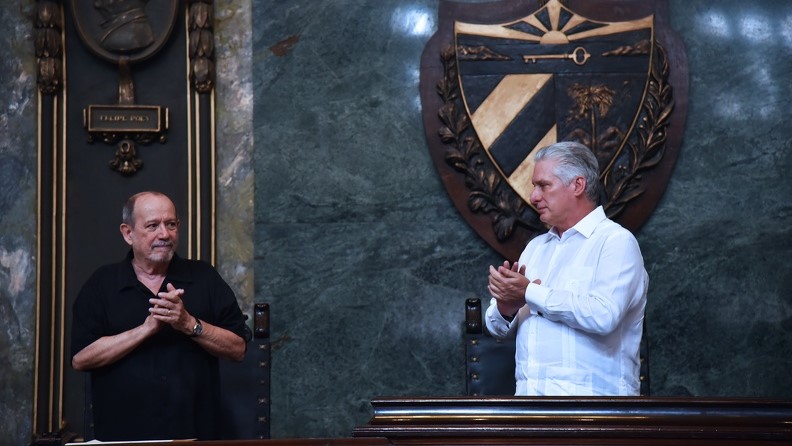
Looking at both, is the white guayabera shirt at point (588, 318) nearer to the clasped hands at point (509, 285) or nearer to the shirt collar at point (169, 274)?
the clasped hands at point (509, 285)

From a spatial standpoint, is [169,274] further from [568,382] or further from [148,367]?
[568,382]

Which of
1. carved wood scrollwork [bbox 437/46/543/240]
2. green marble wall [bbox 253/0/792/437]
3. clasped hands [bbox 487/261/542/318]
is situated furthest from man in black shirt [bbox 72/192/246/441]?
carved wood scrollwork [bbox 437/46/543/240]

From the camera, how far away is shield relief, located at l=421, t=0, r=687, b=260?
453cm

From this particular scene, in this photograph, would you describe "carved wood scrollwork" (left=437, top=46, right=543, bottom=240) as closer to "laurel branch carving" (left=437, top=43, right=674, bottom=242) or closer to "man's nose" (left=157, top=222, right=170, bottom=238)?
"laurel branch carving" (left=437, top=43, right=674, bottom=242)

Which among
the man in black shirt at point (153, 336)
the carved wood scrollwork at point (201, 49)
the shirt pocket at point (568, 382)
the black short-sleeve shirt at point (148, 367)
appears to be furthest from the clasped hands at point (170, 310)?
the carved wood scrollwork at point (201, 49)

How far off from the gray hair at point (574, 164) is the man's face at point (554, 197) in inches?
0.7

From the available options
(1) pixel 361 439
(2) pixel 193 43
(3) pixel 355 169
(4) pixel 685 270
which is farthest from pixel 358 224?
(1) pixel 361 439

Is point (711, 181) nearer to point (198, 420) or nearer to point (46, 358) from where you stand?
point (198, 420)

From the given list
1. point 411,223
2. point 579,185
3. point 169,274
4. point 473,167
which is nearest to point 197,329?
point 169,274

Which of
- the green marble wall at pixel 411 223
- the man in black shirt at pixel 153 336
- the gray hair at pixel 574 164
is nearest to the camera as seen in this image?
the man in black shirt at pixel 153 336

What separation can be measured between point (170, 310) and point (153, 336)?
16 cm

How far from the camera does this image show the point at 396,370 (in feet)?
14.8

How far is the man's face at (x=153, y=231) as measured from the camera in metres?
3.22

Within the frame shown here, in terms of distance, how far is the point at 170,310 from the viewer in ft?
9.80
